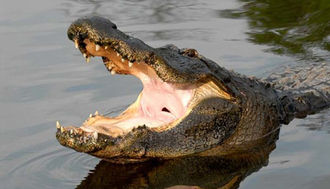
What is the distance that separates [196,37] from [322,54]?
1444mm

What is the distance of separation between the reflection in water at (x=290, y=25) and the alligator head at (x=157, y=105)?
2.82 metres

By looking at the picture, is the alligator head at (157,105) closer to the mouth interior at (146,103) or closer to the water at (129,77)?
the mouth interior at (146,103)

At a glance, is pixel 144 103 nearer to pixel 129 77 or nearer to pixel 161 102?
pixel 161 102

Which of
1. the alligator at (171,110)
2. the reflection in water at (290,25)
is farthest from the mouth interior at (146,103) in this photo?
the reflection in water at (290,25)

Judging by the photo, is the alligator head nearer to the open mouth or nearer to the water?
the open mouth

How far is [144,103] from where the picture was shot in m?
6.19

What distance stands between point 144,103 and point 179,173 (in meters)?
0.78

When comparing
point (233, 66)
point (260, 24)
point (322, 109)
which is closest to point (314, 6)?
point (260, 24)

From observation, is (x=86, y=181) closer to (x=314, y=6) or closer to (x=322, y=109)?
(x=322, y=109)

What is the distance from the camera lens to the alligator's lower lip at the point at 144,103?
5.70 meters

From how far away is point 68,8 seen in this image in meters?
10.5

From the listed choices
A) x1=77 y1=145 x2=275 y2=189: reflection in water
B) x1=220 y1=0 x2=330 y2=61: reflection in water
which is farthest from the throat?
x1=220 y1=0 x2=330 y2=61: reflection in water

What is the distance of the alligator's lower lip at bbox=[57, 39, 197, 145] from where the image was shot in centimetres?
570

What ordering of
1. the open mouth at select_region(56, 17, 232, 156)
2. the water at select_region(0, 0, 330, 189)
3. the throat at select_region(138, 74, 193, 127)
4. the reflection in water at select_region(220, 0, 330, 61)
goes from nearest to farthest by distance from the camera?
1. the open mouth at select_region(56, 17, 232, 156)
2. the water at select_region(0, 0, 330, 189)
3. the throat at select_region(138, 74, 193, 127)
4. the reflection in water at select_region(220, 0, 330, 61)
